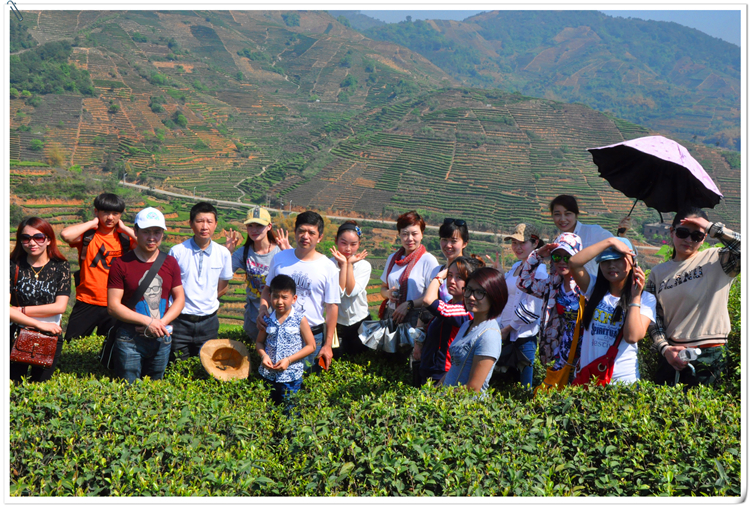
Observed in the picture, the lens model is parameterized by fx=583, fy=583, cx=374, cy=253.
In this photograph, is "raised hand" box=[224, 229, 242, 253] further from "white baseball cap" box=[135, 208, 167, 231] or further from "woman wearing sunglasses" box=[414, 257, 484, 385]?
"woman wearing sunglasses" box=[414, 257, 484, 385]

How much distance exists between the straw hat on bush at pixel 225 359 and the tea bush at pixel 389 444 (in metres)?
0.53

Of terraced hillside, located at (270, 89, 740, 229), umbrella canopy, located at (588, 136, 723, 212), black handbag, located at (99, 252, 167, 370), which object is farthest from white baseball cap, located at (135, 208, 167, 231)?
terraced hillside, located at (270, 89, 740, 229)

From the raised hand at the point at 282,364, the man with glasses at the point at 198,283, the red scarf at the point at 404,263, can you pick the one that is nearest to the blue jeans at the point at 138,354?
the man with glasses at the point at 198,283

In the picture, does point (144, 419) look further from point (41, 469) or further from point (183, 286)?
point (183, 286)

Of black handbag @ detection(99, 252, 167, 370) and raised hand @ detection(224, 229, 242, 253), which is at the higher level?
raised hand @ detection(224, 229, 242, 253)

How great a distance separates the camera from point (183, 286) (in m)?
4.27

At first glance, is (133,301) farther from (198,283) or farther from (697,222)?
(697,222)

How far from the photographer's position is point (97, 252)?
14.9 feet

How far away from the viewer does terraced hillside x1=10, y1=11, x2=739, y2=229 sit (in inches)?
3123

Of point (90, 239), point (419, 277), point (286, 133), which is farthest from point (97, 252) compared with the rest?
point (286, 133)

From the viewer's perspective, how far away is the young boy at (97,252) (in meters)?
4.48

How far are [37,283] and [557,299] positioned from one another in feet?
11.3

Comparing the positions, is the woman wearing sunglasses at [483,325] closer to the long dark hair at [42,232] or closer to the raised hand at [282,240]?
the raised hand at [282,240]
